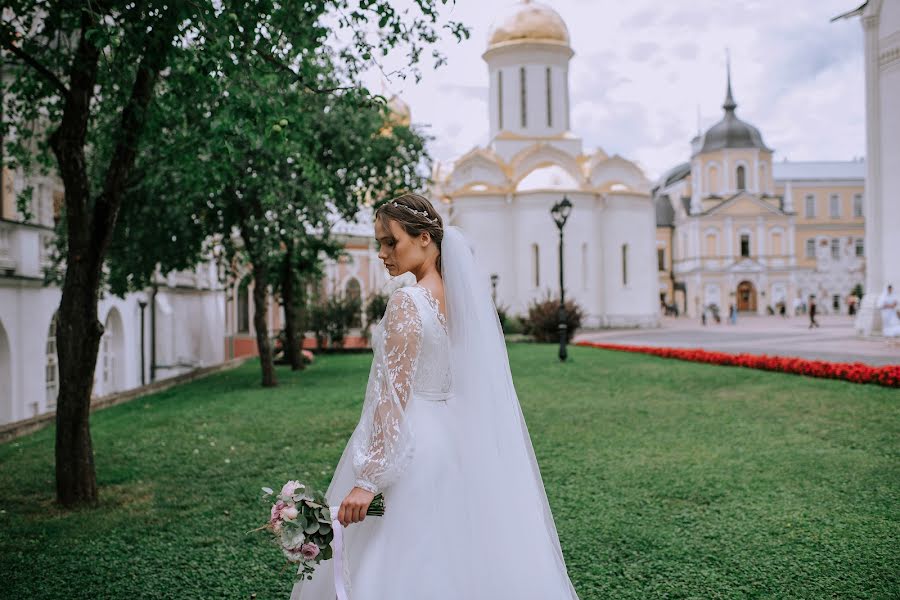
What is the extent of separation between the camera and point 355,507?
2.88 meters

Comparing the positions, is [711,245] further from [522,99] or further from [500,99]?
[500,99]

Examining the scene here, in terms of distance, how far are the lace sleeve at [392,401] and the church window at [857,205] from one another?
8204cm

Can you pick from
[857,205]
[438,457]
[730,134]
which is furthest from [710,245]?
[438,457]

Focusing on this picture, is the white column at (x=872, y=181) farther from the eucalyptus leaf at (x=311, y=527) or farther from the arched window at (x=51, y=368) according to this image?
the eucalyptus leaf at (x=311, y=527)

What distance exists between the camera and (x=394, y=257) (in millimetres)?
3168

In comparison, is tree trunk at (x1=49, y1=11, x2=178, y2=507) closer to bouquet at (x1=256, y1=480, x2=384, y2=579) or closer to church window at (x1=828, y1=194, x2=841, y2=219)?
bouquet at (x1=256, y1=480, x2=384, y2=579)

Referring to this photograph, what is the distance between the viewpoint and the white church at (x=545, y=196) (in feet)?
126

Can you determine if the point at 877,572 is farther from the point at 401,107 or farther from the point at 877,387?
the point at 401,107

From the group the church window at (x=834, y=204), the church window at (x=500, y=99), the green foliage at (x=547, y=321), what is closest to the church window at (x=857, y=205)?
the church window at (x=834, y=204)

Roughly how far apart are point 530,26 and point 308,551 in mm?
40151

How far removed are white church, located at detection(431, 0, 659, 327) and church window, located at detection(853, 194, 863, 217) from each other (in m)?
44.1

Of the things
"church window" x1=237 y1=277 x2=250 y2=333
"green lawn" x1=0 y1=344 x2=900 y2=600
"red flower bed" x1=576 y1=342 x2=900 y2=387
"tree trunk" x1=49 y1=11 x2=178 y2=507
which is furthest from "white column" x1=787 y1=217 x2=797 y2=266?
"tree trunk" x1=49 y1=11 x2=178 y2=507

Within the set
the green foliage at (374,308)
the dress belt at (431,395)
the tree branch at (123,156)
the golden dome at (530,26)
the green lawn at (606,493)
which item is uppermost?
the golden dome at (530,26)

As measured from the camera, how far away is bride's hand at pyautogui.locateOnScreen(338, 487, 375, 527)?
2.88m
